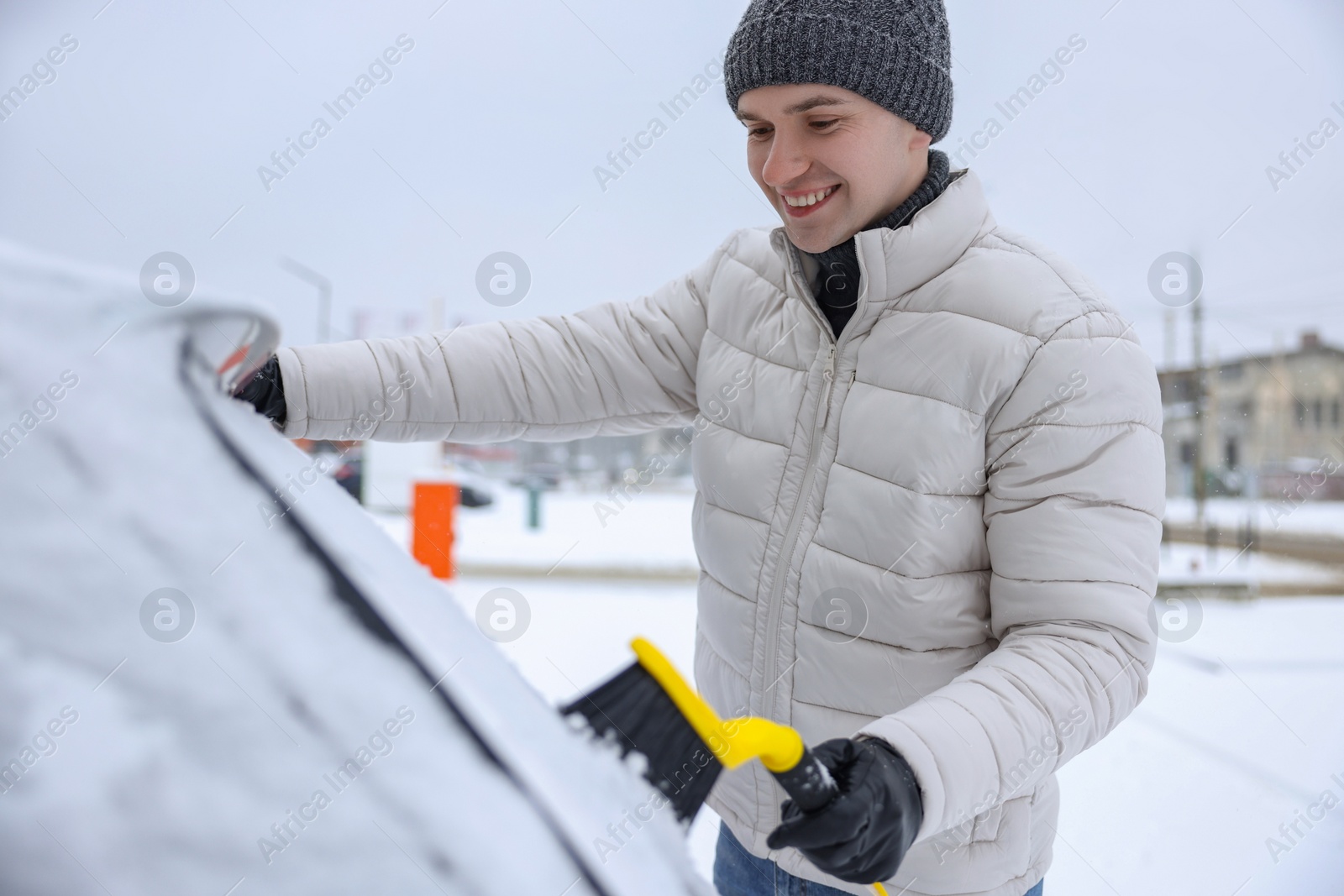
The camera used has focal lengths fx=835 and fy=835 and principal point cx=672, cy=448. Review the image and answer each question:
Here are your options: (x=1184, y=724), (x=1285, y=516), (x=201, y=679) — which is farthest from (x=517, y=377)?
(x=1285, y=516)

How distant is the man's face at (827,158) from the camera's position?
733mm

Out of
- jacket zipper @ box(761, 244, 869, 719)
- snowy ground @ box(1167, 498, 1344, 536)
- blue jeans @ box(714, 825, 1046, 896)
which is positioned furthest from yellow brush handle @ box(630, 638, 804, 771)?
snowy ground @ box(1167, 498, 1344, 536)

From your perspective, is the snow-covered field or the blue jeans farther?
the snow-covered field

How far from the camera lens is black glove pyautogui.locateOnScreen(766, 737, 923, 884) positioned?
51 cm

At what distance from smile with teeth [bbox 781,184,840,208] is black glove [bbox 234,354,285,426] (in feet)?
1.59

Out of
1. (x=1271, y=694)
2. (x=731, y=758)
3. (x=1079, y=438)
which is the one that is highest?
(x=1079, y=438)

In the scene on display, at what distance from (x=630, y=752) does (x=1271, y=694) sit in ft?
13.4

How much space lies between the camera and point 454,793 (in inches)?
12.7

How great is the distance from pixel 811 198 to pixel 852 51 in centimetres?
13

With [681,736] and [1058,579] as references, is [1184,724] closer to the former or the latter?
[1058,579]

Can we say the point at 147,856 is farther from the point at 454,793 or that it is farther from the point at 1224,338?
the point at 1224,338

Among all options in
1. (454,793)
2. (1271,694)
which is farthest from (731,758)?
(1271,694)

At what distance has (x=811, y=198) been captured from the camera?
75cm

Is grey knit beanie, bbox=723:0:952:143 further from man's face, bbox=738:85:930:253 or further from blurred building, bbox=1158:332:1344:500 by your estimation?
blurred building, bbox=1158:332:1344:500
